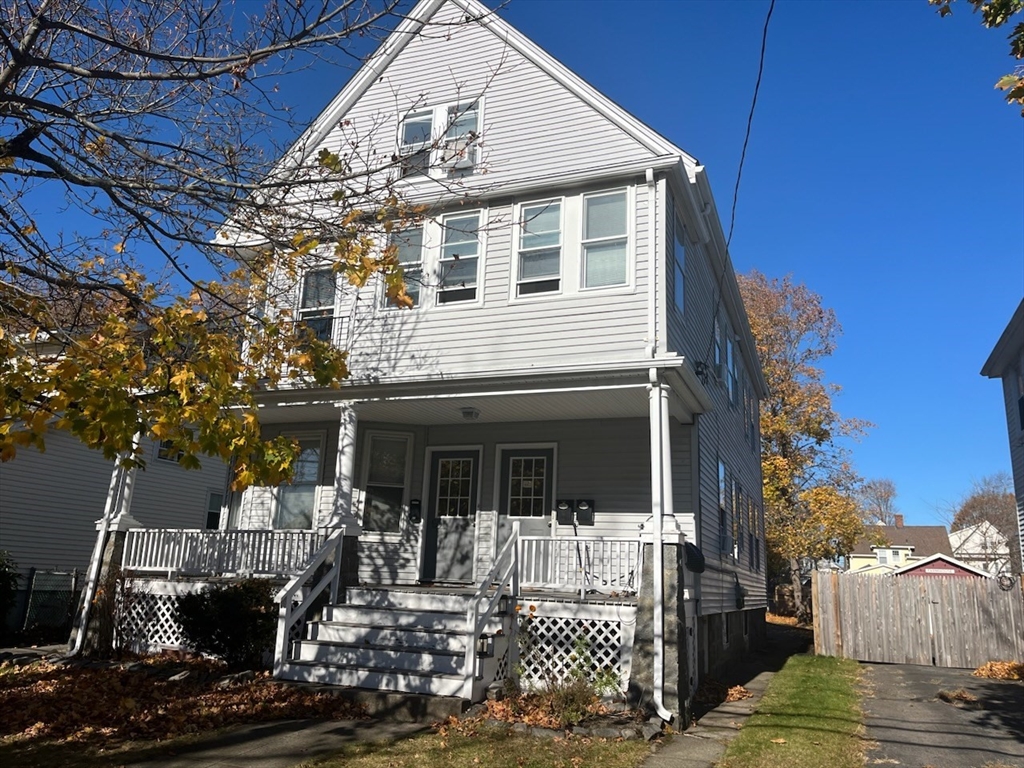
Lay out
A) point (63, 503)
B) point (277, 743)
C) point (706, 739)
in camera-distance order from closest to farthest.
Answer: point (277, 743) < point (706, 739) < point (63, 503)

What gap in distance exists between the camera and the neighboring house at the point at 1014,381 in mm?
20062

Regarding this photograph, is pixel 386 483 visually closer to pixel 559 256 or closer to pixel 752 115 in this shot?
pixel 559 256

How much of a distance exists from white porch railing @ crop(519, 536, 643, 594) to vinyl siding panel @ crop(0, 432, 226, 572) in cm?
1252

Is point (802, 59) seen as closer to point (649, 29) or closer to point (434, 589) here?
point (649, 29)

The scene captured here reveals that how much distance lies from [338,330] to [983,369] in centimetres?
1973

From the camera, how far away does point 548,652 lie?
992 centimetres

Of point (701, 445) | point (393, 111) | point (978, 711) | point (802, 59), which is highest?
point (393, 111)

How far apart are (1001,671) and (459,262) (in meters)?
12.5

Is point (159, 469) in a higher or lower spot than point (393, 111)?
lower

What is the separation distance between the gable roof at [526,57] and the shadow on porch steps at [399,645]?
616cm

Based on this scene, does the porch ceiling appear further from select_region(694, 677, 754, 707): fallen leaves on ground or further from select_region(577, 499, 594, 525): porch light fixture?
select_region(694, 677, 754, 707): fallen leaves on ground

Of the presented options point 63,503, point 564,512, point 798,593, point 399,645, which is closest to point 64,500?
point 63,503

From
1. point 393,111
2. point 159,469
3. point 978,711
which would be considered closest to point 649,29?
point 393,111

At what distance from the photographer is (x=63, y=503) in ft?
62.1
